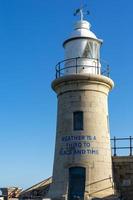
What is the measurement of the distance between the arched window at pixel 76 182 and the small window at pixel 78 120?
205 centimetres

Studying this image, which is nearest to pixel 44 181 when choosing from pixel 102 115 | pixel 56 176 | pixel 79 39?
pixel 56 176

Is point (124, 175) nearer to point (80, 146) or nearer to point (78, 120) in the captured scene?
point (80, 146)

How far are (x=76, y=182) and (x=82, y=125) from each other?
112 inches

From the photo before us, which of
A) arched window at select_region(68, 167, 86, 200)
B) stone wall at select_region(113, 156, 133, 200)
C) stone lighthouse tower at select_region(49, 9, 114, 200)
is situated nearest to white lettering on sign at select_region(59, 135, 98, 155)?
stone lighthouse tower at select_region(49, 9, 114, 200)

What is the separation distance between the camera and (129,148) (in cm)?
2559

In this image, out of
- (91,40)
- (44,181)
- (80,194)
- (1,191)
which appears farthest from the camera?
(44,181)

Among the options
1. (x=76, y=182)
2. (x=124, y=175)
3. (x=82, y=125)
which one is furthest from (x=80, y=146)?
(x=124, y=175)

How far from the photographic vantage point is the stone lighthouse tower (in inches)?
925

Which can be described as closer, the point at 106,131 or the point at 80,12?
the point at 106,131

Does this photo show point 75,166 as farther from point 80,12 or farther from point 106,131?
point 80,12

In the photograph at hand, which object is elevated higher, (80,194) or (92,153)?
(92,153)

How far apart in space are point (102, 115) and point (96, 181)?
11.1ft

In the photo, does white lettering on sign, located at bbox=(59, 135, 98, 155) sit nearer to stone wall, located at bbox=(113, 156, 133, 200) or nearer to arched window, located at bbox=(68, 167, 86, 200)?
arched window, located at bbox=(68, 167, 86, 200)

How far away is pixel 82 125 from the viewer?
24.0 metres
